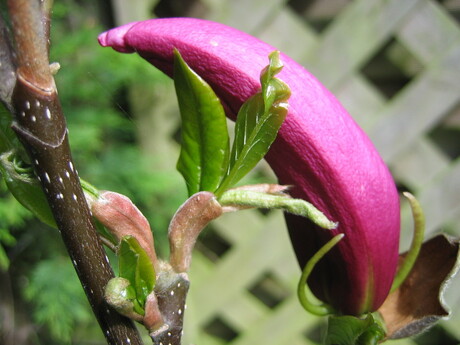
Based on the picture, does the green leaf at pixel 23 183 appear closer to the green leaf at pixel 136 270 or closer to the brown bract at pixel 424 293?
the green leaf at pixel 136 270

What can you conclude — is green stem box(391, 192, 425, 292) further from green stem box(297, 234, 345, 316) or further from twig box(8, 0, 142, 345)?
twig box(8, 0, 142, 345)

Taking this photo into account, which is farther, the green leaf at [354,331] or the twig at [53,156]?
the green leaf at [354,331]

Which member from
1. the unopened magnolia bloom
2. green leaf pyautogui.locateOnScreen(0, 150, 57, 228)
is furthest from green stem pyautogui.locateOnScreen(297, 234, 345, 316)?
green leaf pyautogui.locateOnScreen(0, 150, 57, 228)

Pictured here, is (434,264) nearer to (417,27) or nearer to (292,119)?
(292,119)

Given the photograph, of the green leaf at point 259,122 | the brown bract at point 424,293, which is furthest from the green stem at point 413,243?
the green leaf at point 259,122

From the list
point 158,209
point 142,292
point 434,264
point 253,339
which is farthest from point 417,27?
point 142,292

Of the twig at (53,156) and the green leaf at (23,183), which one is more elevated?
the twig at (53,156)

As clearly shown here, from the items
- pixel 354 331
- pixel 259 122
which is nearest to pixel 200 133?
pixel 259 122

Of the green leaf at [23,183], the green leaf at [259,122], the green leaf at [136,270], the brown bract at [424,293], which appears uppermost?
the green leaf at [259,122]
